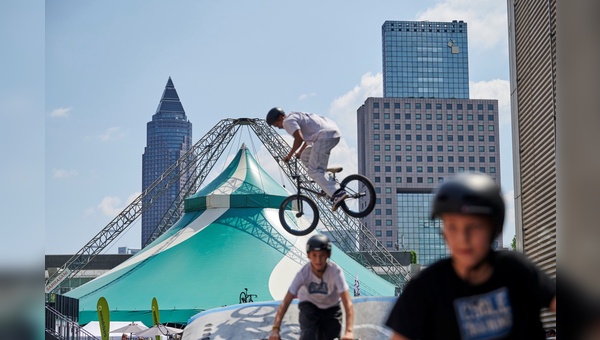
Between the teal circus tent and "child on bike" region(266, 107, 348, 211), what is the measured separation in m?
15.6

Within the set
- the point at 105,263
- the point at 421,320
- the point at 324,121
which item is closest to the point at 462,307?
the point at 421,320

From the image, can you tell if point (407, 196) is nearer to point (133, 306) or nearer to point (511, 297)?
point (133, 306)

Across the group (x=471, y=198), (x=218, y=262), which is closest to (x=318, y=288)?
(x=471, y=198)

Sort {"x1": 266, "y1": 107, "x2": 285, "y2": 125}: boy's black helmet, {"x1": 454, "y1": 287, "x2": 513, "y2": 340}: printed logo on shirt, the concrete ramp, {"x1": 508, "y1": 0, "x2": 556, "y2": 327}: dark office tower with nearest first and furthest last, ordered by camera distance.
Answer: {"x1": 454, "y1": 287, "x2": 513, "y2": 340}: printed logo on shirt
the concrete ramp
{"x1": 266, "y1": 107, "x2": 285, "y2": 125}: boy's black helmet
{"x1": 508, "y1": 0, "x2": 556, "y2": 327}: dark office tower

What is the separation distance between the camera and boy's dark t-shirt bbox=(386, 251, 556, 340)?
2.57 meters

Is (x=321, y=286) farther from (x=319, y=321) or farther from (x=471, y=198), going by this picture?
(x=471, y=198)

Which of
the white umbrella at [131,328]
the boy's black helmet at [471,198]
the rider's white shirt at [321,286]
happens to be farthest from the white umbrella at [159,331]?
the boy's black helmet at [471,198]

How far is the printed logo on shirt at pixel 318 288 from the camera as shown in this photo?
226 inches

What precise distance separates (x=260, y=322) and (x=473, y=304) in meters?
4.63

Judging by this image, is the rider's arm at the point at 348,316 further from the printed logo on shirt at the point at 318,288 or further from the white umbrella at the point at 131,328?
the white umbrella at the point at 131,328

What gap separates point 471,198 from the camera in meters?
2.46

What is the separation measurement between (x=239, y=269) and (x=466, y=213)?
23.7 meters

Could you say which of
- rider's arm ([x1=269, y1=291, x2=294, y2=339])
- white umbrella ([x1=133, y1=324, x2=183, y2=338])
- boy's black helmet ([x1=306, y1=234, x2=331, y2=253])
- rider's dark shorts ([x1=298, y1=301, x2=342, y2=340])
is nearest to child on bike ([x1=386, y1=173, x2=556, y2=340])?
boy's black helmet ([x1=306, y1=234, x2=331, y2=253])

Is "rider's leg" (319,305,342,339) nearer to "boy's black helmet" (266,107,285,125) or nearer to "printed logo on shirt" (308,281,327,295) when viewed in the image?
"printed logo on shirt" (308,281,327,295)
